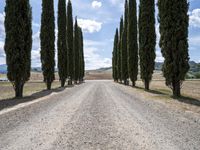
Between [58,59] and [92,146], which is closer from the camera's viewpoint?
[92,146]

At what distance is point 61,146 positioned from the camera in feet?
22.5

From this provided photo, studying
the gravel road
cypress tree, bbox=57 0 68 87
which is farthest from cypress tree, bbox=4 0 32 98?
cypress tree, bbox=57 0 68 87

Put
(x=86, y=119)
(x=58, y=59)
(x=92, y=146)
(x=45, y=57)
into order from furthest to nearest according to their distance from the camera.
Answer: (x=58, y=59)
(x=45, y=57)
(x=86, y=119)
(x=92, y=146)

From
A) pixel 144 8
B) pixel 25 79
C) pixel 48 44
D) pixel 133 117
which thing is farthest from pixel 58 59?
pixel 133 117

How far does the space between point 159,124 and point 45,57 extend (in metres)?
27.5

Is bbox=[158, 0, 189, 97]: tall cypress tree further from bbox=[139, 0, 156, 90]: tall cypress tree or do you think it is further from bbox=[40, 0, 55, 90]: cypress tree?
bbox=[40, 0, 55, 90]: cypress tree

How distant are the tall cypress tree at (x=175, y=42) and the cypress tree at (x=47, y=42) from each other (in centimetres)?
1697

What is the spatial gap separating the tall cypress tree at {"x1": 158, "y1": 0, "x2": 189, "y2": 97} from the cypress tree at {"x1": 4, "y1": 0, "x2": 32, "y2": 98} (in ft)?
33.7

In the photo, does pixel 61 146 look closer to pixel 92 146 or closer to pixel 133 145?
pixel 92 146

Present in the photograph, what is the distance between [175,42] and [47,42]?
1843 centimetres

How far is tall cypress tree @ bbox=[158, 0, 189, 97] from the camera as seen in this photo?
21297mm

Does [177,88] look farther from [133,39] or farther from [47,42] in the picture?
[133,39]

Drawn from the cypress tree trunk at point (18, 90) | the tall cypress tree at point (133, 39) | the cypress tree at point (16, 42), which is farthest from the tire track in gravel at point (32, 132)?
the tall cypress tree at point (133, 39)

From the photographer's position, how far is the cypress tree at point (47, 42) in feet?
118
